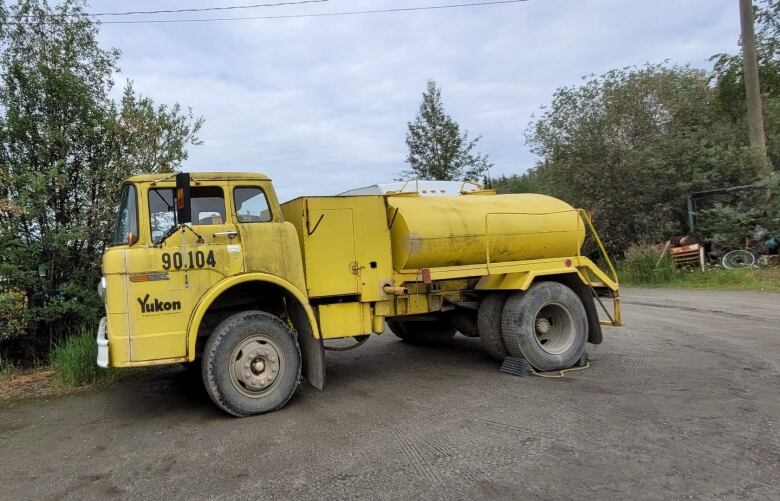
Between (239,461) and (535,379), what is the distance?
11.9ft

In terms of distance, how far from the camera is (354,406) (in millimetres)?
5621

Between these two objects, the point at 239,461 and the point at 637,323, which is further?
the point at 637,323

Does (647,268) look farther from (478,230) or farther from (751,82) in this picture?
(478,230)

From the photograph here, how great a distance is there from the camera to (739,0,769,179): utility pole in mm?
19019

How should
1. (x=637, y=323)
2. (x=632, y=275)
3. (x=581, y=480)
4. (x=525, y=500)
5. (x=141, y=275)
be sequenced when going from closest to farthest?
(x=525, y=500)
(x=581, y=480)
(x=141, y=275)
(x=637, y=323)
(x=632, y=275)

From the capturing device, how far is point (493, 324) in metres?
6.95

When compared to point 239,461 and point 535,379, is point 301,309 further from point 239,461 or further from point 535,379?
point 535,379

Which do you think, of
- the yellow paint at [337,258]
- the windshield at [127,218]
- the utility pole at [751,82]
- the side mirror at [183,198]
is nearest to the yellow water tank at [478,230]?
the yellow paint at [337,258]

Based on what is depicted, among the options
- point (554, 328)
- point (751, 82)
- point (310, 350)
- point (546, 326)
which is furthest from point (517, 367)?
point (751, 82)

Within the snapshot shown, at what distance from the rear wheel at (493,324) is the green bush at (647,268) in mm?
12436

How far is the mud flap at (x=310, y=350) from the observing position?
5.82 meters

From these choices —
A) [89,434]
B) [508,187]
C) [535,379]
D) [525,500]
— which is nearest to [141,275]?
[89,434]

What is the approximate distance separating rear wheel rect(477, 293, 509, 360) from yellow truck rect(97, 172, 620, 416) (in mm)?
16

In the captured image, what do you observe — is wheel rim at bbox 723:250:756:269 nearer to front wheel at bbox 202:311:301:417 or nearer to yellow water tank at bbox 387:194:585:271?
yellow water tank at bbox 387:194:585:271
